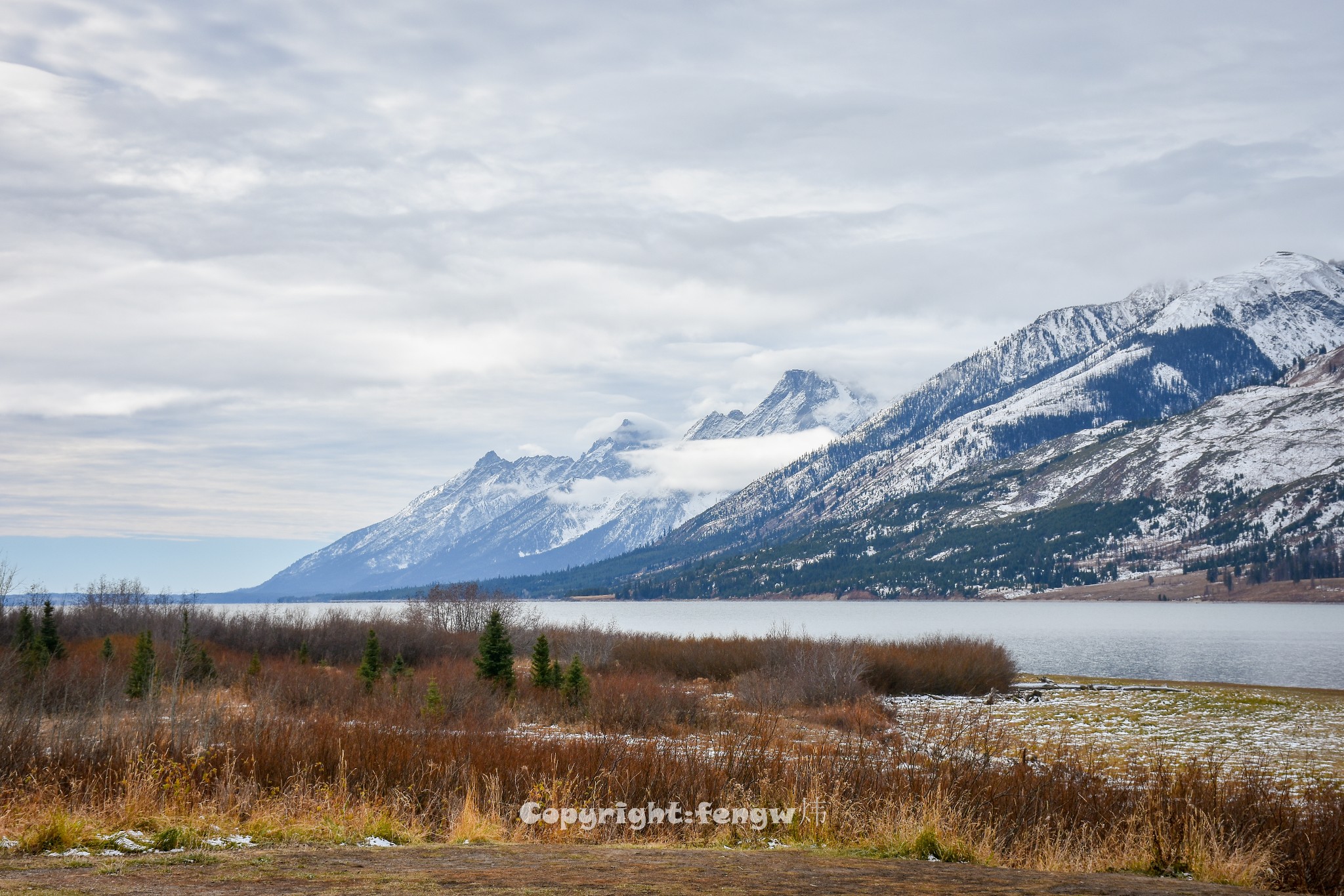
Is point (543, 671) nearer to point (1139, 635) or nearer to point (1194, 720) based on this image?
point (1194, 720)

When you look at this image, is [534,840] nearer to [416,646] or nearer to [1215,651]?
[416,646]

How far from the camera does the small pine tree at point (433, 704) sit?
1167 inches

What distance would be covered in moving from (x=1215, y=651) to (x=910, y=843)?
9551 centimetres

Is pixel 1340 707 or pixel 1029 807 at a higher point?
pixel 1029 807

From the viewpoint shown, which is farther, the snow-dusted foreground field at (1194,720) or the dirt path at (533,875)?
the snow-dusted foreground field at (1194,720)

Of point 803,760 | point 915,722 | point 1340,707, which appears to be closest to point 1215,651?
point 1340,707

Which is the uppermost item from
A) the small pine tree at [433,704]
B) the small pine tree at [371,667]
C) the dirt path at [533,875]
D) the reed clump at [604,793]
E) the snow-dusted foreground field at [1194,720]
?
the dirt path at [533,875]

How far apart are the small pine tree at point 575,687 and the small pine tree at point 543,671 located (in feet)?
7.91

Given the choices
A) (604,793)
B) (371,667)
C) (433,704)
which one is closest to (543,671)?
(371,667)

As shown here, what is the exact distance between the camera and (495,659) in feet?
140

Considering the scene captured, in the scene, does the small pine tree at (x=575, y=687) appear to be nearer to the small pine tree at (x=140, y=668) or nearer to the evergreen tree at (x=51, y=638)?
the small pine tree at (x=140, y=668)

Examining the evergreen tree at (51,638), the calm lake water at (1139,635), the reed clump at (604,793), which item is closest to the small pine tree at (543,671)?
the reed clump at (604,793)

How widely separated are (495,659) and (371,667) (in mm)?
7302

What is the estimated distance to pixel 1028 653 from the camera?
93000 millimetres
